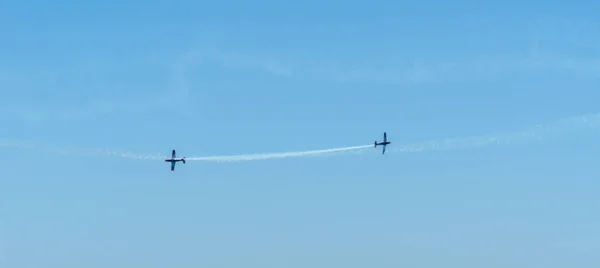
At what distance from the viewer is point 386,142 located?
195750 millimetres
